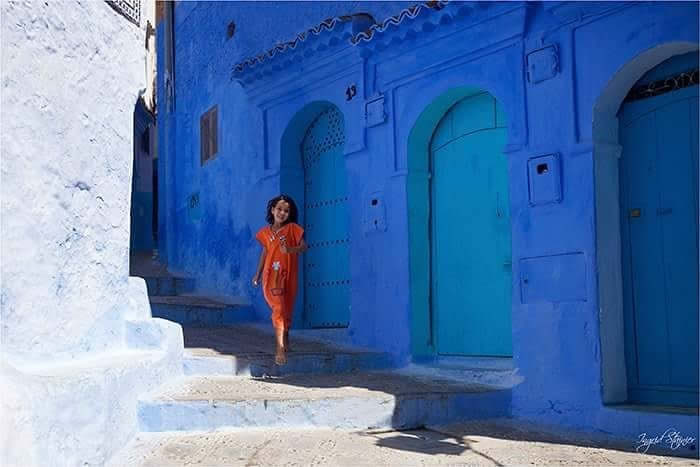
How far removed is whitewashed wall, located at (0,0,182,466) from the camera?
4.05 metres

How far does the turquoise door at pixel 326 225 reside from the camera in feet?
28.0

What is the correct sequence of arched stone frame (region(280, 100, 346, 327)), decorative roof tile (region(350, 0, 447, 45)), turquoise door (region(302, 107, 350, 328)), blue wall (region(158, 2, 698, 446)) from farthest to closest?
arched stone frame (region(280, 100, 346, 327)) < turquoise door (region(302, 107, 350, 328)) < decorative roof tile (region(350, 0, 447, 45)) < blue wall (region(158, 2, 698, 446))

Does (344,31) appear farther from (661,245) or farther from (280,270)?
(661,245)

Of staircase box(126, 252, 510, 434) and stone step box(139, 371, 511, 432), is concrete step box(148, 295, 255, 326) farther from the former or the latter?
stone step box(139, 371, 511, 432)

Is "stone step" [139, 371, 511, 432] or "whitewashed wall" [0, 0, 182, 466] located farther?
"stone step" [139, 371, 511, 432]

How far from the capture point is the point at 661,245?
554cm

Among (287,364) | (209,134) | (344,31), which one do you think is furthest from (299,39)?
(287,364)

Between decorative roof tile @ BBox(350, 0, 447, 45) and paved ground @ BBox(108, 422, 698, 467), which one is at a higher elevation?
decorative roof tile @ BBox(350, 0, 447, 45)

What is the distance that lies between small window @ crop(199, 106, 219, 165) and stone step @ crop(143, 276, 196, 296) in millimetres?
1693

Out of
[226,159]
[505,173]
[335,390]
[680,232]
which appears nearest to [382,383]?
[335,390]

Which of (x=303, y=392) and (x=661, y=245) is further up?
(x=661, y=245)

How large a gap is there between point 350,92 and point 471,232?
1.97m

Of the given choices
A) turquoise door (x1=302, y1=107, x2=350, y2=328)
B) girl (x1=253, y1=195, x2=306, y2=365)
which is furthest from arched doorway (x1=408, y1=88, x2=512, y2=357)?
turquoise door (x1=302, y1=107, x2=350, y2=328)

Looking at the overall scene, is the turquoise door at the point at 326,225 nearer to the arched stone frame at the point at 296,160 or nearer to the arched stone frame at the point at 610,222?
the arched stone frame at the point at 296,160
